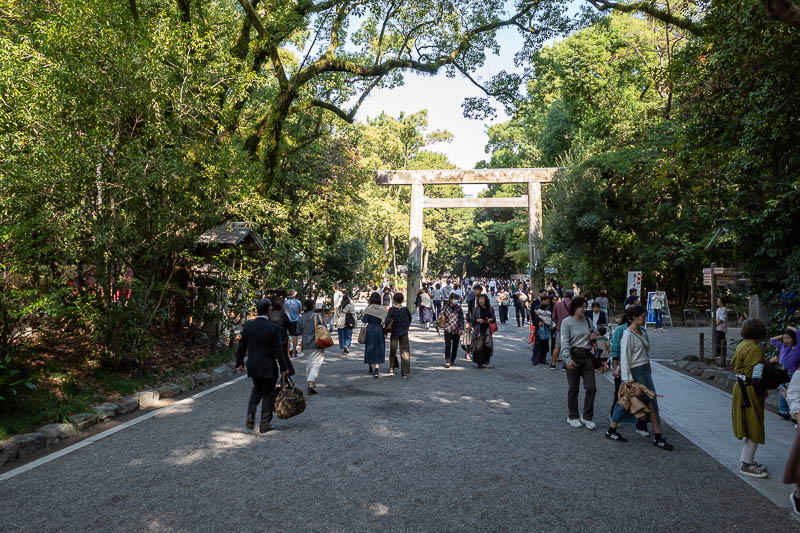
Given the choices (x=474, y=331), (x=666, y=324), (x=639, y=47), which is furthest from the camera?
(x=639, y=47)

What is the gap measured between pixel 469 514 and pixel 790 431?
16.7 feet

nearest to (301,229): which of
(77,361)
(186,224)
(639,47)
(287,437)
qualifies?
(186,224)

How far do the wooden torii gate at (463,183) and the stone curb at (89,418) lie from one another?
21.4 m

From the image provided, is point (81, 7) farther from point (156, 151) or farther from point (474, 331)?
point (474, 331)

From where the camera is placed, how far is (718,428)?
6617 mm

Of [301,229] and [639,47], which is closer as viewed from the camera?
[301,229]

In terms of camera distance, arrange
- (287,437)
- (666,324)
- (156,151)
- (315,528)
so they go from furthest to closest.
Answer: (666,324)
(156,151)
(287,437)
(315,528)

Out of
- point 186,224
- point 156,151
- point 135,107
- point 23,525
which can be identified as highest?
point 135,107

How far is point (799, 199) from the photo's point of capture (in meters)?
7.99

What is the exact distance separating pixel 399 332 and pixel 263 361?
4261 millimetres

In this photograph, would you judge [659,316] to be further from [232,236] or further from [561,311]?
[232,236]

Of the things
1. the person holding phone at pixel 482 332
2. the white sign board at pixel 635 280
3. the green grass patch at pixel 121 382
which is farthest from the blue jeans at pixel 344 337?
the white sign board at pixel 635 280

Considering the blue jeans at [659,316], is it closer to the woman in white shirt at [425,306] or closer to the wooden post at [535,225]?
the woman in white shirt at [425,306]

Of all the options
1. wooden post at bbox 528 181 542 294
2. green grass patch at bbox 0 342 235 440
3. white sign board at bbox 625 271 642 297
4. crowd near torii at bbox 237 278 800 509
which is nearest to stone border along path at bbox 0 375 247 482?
green grass patch at bbox 0 342 235 440
